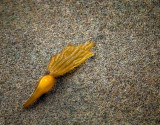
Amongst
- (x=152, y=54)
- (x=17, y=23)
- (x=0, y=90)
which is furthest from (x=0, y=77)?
(x=152, y=54)

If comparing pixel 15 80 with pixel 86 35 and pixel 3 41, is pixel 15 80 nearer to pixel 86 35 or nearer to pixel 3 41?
pixel 3 41

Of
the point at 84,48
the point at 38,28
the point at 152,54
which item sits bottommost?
the point at 152,54
